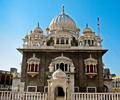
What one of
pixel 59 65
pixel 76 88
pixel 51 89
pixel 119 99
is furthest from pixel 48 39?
pixel 119 99

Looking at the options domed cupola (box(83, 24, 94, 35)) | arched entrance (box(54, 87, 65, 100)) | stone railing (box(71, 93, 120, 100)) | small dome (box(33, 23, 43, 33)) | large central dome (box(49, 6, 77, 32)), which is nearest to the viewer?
stone railing (box(71, 93, 120, 100))

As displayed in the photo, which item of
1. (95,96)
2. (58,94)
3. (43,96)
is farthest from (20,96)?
(95,96)

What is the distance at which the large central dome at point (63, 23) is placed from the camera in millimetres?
35906

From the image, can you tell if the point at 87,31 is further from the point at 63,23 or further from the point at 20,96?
the point at 20,96

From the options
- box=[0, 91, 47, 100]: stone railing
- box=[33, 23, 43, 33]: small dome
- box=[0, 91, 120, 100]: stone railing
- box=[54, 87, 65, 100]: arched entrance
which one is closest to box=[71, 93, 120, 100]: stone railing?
box=[0, 91, 120, 100]: stone railing

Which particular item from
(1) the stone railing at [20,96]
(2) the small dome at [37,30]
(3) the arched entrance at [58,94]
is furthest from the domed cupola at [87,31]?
(1) the stone railing at [20,96]

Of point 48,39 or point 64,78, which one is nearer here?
point 64,78

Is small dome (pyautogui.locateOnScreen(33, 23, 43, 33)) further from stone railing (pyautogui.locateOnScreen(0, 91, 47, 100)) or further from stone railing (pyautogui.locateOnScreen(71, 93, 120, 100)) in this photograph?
stone railing (pyautogui.locateOnScreen(71, 93, 120, 100))

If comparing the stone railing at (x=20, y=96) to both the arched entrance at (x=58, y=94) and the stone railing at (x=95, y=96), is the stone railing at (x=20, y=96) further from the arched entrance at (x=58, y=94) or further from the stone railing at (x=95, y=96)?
the stone railing at (x=95, y=96)

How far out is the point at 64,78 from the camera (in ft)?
79.5

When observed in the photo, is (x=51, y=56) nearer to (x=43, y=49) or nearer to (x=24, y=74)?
(x=43, y=49)

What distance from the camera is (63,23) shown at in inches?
1430

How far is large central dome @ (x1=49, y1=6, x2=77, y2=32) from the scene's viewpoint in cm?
3591

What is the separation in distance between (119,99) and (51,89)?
7831mm
